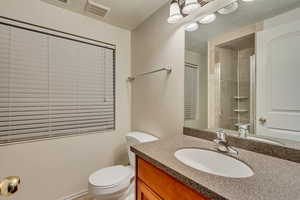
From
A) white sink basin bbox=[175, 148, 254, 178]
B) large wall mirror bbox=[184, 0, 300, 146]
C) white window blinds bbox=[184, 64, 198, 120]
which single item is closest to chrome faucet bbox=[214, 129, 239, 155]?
white sink basin bbox=[175, 148, 254, 178]

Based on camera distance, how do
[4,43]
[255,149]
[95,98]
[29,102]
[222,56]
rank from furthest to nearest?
[95,98] < [29,102] < [4,43] < [222,56] < [255,149]

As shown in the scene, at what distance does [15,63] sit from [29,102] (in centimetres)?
38

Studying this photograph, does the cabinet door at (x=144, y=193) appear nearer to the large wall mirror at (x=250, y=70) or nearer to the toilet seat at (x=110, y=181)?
the toilet seat at (x=110, y=181)

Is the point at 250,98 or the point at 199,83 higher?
the point at 199,83

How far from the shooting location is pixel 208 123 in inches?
47.1

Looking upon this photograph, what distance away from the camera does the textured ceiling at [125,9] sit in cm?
147

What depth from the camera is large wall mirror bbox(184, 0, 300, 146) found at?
2.57 feet

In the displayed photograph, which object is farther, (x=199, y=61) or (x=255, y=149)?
(x=199, y=61)

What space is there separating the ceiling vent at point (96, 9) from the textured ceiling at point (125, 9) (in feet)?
0.13

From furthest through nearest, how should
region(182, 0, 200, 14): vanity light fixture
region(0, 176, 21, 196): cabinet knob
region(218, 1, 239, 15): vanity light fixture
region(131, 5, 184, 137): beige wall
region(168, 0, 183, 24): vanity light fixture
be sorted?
1. region(131, 5, 184, 137): beige wall
2. region(168, 0, 183, 24): vanity light fixture
3. region(182, 0, 200, 14): vanity light fixture
4. region(218, 1, 239, 15): vanity light fixture
5. region(0, 176, 21, 196): cabinet knob

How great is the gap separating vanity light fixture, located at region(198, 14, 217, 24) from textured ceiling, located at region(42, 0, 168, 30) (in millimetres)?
499

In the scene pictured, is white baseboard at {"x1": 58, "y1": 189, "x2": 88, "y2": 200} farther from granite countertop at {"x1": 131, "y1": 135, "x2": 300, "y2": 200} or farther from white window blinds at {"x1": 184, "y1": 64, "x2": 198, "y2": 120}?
white window blinds at {"x1": 184, "y1": 64, "x2": 198, "y2": 120}

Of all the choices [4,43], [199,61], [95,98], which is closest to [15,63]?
[4,43]

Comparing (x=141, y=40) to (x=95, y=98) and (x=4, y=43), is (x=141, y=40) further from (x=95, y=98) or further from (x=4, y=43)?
(x=4, y=43)
